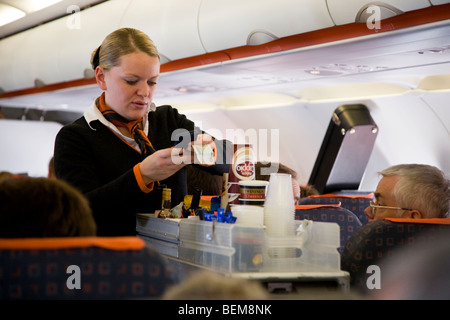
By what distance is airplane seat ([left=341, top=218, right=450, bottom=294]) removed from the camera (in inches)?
89.4

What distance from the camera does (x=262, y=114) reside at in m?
8.12

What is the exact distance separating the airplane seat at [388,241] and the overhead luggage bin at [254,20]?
1861 millimetres

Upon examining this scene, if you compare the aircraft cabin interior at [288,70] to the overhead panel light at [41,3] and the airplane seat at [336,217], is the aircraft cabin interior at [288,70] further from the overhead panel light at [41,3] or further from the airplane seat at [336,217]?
the airplane seat at [336,217]

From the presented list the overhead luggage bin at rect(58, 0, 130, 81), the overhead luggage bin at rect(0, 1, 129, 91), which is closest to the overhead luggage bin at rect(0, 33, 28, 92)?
the overhead luggage bin at rect(0, 1, 129, 91)

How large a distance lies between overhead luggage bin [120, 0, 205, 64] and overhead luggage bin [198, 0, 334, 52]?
13 cm

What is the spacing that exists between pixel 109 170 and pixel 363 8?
198 centimetres

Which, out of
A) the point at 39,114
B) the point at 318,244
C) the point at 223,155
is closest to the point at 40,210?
the point at 318,244

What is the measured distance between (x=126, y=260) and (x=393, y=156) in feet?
19.4

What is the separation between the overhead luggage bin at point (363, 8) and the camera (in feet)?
10.5

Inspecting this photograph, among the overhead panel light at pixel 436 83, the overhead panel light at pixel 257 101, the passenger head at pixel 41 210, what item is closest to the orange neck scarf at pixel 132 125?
the passenger head at pixel 41 210

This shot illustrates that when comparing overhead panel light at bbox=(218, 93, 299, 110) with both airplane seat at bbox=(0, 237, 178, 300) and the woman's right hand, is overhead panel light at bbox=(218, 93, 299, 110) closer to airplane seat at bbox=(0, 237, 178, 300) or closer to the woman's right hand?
the woman's right hand
